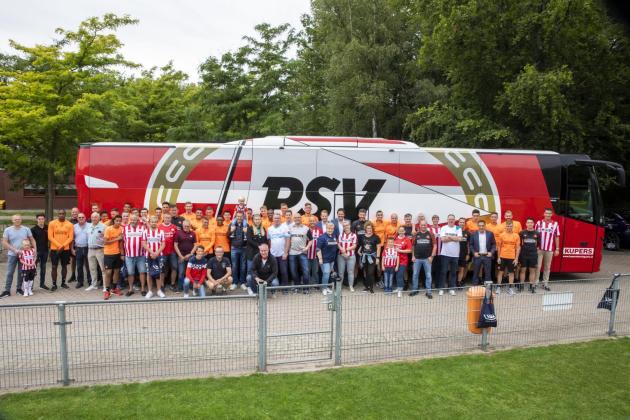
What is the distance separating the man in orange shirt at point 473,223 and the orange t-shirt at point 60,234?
910 cm

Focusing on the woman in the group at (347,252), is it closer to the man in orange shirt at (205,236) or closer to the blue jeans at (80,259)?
the man in orange shirt at (205,236)

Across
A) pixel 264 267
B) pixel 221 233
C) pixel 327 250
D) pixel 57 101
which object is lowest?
pixel 264 267

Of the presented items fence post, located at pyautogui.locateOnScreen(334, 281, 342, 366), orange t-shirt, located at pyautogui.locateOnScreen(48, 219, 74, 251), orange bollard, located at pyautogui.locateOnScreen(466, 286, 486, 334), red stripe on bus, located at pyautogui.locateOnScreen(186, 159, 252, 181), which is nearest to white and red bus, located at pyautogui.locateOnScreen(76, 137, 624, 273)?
red stripe on bus, located at pyautogui.locateOnScreen(186, 159, 252, 181)

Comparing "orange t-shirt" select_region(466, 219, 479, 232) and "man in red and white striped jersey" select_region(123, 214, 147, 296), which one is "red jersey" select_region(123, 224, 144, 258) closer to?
"man in red and white striped jersey" select_region(123, 214, 147, 296)

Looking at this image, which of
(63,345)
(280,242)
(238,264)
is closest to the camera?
(63,345)

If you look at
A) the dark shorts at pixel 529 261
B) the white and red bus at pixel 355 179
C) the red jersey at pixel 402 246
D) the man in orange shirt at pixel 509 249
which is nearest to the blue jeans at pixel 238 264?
the white and red bus at pixel 355 179

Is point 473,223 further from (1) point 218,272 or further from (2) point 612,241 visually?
(2) point 612,241

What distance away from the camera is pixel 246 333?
5984 millimetres

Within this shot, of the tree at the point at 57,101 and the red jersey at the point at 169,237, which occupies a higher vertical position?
the tree at the point at 57,101

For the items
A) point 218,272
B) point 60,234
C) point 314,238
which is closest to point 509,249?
point 314,238

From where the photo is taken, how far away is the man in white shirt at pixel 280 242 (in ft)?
32.7

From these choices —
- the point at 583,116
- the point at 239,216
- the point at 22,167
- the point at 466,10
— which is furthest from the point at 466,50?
the point at 22,167

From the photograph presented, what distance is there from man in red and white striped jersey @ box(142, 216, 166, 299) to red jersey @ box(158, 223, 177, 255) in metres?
0.13

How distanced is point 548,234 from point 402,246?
363cm
